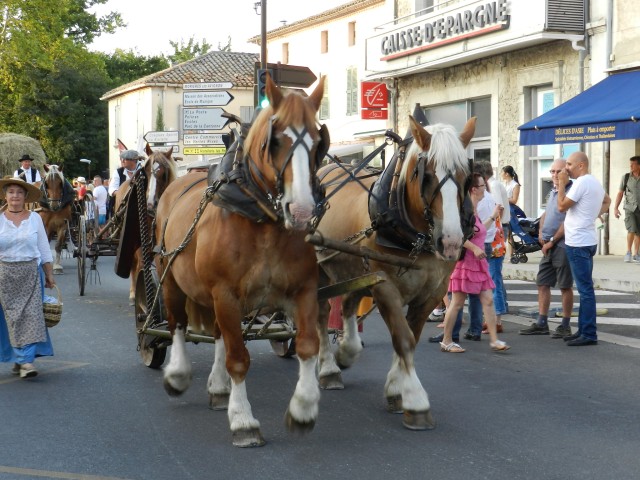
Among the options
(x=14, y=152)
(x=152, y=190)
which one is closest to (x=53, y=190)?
(x=152, y=190)

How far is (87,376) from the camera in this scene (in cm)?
825

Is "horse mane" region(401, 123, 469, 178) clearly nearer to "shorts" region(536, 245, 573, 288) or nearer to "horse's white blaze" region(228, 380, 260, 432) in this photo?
"horse's white blaze" region(228, 380, 260, 432)

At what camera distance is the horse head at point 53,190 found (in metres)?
17.9

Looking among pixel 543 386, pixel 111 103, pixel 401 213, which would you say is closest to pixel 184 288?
pixel 401 213

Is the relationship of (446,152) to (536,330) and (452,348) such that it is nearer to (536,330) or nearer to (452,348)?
→ (452,348)

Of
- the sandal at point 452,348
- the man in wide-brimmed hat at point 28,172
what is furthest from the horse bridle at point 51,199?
the sandal at point 452,348

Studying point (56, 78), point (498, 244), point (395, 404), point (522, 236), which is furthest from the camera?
point (56, 78)

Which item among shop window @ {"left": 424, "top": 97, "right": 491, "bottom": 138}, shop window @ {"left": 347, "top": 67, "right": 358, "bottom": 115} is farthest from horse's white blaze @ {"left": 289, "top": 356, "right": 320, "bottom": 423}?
shop window @ {"left": 347, "top": 67, "right": 358, "bottom": 115}

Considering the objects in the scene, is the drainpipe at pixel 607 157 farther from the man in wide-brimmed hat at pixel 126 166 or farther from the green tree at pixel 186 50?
the green tree at pixel 186 50

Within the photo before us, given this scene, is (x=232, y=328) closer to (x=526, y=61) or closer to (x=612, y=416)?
(x=612, y=416)

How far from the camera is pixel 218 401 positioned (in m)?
6.87

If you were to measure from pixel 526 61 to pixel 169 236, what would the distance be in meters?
16.7

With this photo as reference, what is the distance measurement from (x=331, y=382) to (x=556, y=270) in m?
3.90

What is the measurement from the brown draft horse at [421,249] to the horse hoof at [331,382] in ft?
2.72
